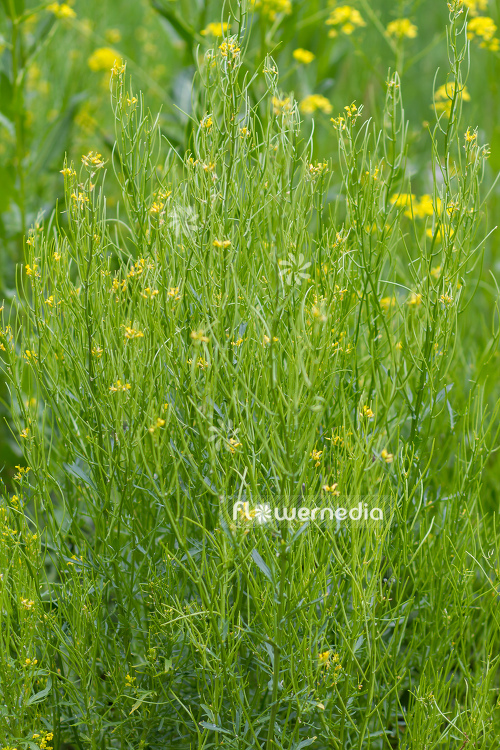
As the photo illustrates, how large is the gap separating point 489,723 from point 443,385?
0.74m

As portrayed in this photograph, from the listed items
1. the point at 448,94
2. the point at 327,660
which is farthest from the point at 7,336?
the point at 448,94

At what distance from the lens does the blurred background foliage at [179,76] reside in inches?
99.7

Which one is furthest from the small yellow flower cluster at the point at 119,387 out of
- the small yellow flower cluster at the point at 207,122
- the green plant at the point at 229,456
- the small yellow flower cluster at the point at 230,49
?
→ the small yellow flower cluster at the point at 230,49

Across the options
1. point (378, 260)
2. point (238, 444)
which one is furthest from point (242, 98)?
point (238, 444)

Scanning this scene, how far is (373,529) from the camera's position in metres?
1.34

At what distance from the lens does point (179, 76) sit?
117 inches

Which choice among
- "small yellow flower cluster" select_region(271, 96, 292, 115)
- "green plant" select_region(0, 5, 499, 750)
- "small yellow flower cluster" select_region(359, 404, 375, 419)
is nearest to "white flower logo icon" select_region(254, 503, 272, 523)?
"green plant" select_region(0, 5, 499, 750)

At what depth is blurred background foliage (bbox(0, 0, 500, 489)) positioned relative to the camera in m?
2.53

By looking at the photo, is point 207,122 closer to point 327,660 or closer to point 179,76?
point 327,660

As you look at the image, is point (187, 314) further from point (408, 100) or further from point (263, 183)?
point (408, 100)

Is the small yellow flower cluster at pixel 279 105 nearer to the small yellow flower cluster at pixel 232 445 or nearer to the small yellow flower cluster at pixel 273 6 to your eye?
the small yellow flower cluster at pixel 232 445

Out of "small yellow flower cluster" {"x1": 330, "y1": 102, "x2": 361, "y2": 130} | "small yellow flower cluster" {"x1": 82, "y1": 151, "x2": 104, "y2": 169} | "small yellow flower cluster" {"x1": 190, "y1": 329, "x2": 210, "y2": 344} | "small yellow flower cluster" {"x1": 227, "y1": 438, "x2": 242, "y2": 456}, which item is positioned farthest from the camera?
"small yellow flower cluster" {"x1": 330, "y1": 102, "x2": 361, "y2": 130}

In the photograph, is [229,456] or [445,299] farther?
[445,299]

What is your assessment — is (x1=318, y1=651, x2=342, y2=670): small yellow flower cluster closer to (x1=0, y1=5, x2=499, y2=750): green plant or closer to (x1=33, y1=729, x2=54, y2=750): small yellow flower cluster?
(x1=0, y1=5, x2=499, y2=750): green plant
